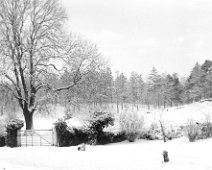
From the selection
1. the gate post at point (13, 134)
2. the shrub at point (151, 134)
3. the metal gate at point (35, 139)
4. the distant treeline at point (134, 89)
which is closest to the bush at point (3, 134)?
the gate post at point (13, 134)

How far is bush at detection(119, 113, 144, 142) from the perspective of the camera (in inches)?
882

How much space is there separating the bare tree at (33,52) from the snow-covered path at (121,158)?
11947mm

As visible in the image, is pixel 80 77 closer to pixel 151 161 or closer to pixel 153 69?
pixel 151 161

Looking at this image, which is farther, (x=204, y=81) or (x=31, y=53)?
(x=204, y=81)

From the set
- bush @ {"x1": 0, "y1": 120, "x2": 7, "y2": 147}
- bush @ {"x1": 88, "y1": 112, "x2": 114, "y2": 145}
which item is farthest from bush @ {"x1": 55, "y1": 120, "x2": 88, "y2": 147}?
bush @ {"x1": 0, "y1": 120, "x2": 7, "y2": 147}

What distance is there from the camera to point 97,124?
22.4m

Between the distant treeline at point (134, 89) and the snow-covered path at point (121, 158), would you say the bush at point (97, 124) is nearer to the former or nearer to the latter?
the snow-covered path at point (121, 158)

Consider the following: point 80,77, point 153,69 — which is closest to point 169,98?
point 153,69

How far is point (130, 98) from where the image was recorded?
120 metres

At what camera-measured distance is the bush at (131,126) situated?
22.4 meters

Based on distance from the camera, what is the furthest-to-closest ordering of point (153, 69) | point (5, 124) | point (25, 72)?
point (153, 69) < point (25, 72) < point (5, 124)

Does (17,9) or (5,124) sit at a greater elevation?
(17,9)

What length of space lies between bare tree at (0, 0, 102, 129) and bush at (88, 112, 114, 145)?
9.97 metres

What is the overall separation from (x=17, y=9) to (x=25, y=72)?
6.03 metres
